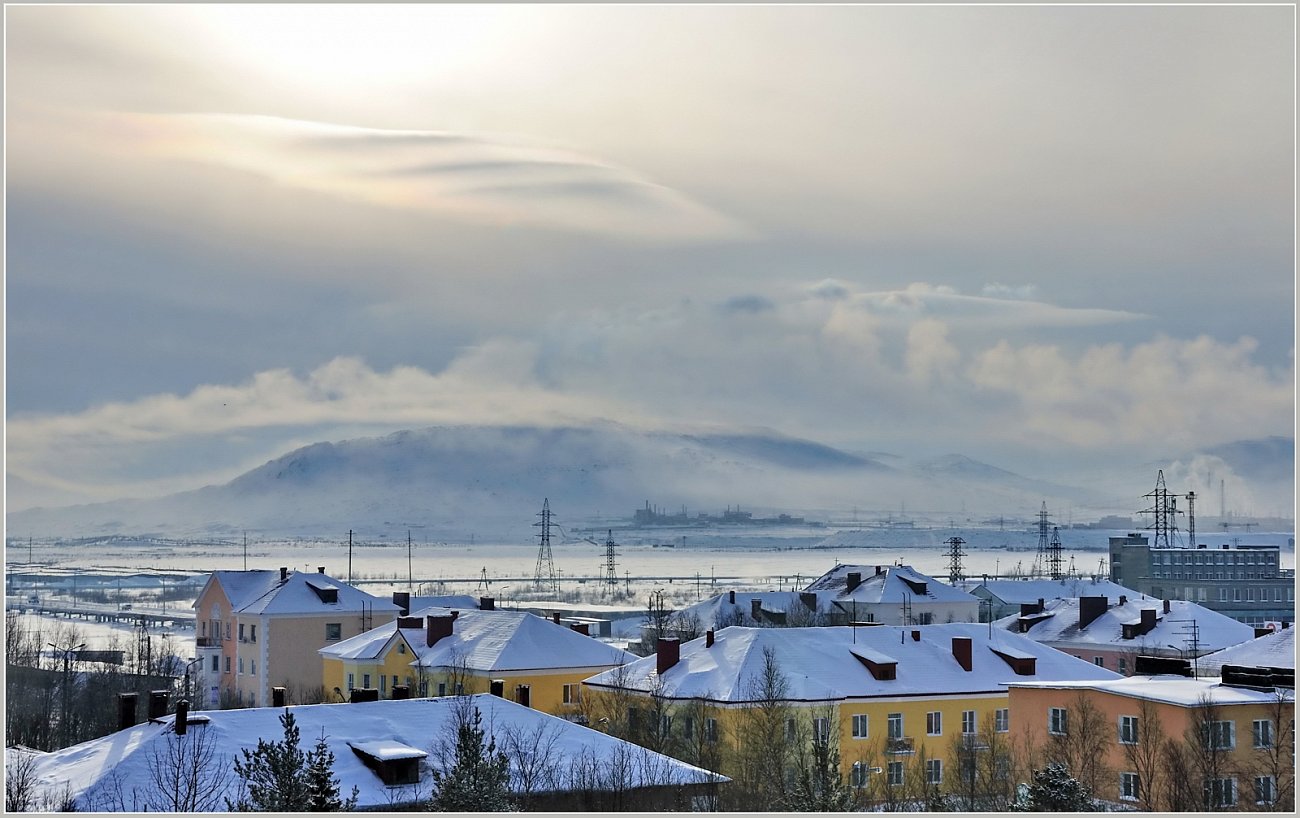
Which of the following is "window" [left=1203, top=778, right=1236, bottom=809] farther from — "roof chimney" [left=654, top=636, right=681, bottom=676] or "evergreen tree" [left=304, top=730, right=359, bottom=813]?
"evergreen tree" [left=304, top=730, right=359, bottom=813]

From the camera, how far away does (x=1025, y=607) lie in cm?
8906

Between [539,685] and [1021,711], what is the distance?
17.5m

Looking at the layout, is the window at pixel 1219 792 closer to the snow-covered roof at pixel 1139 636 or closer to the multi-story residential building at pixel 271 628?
the snow-covered roof at pixel 1139 636

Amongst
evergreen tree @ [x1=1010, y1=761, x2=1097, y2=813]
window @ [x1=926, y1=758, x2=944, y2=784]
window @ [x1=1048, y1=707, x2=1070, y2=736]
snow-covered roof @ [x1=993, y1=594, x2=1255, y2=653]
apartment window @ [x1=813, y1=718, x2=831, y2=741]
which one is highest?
evergreen tree @ [x1=1010, y1=761, x2=1097, y2=813]

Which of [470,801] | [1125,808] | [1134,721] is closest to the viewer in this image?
[470,801]

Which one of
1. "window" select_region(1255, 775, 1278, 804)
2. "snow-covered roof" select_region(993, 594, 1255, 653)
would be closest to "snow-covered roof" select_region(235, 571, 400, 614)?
"snow-covered roof" select_region(993, 594, 1255, 653)

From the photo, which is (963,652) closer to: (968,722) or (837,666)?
(968,722)

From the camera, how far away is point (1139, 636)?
68188 millimetres

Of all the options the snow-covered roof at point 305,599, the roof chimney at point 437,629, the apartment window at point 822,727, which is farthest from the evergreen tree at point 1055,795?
the snow-covered roof at point 305,599

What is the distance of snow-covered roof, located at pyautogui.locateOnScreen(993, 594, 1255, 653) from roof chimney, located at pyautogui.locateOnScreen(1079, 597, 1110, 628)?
208 millimetres

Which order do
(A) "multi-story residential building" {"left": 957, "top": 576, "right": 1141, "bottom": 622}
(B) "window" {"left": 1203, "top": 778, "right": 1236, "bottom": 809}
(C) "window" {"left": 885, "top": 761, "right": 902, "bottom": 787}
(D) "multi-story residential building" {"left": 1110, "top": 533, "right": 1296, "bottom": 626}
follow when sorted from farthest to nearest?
(D) "multi-story residential building" {"left": 1110, "top": 533, "right": 1296, "bottom": 626} → (A) "multi-story residential building" {"left": 957, "top": 576, "right": 1141, "bottom": 622} → (C) "window" {"left": 885, "top": 761, "right": 902, "bottom": 787} → (B) "window" {"left": 1203, "top": 778, "right": 1236, "bottom": 809}

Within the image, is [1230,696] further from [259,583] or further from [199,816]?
[259,583]

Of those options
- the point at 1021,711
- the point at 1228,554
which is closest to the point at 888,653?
the point at 1021,711

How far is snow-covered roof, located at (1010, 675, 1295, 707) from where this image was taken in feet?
107
